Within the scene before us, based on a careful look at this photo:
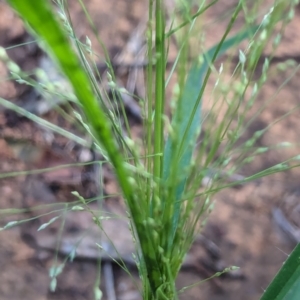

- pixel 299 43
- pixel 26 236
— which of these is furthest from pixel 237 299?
pixel 299 43

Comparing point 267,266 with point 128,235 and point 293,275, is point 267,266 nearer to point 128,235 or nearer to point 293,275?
point 128,235

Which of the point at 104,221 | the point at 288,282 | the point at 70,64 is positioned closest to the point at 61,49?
the point at 70,64

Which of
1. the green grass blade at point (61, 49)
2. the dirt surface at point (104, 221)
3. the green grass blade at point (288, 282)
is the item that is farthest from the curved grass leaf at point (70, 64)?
the dirt surface at point (104, 221)

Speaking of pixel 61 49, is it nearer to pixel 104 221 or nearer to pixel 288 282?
pixel 288 282

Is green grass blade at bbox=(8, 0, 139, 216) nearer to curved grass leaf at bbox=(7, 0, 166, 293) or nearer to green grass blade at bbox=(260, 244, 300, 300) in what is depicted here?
curved grass leaf at bbox=(7, 0, 166, 293)

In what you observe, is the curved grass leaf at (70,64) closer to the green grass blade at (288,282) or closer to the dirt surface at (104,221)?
the green grass blade at (288,282)

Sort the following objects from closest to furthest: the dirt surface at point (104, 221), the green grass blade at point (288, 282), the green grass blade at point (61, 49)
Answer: the green grass blade at point (61, 49) < the green grass blade at point (288, 282) < the dirt surface at point (104, 221)
